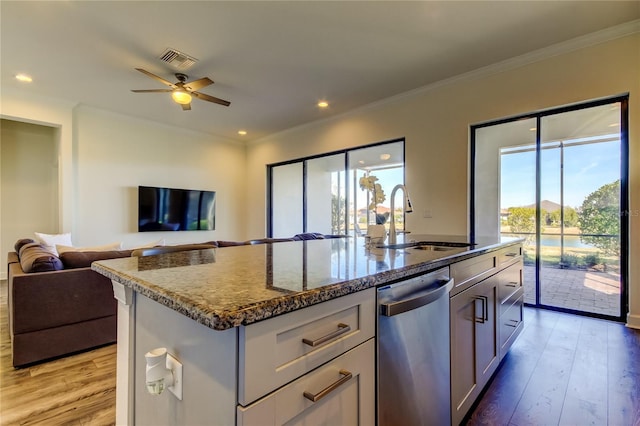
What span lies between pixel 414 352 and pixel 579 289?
12.8ft

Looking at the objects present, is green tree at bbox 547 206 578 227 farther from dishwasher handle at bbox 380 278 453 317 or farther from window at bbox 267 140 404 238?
dishwasher handle at bbox 380 278 453 317

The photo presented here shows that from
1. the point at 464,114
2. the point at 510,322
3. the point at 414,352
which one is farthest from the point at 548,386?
the point at 464,114

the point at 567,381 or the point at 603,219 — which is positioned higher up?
the point at 603,219

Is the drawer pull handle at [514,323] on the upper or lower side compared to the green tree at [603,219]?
lower

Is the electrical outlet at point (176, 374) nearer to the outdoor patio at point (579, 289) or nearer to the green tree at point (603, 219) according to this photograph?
the outdoor patio at point (579, 289)

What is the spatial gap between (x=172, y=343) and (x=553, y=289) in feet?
14.8

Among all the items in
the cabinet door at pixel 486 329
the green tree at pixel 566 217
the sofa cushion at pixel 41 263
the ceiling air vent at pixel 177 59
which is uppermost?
the ceiling air vent at pixel 177 59

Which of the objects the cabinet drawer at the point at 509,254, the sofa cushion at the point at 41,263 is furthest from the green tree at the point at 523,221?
the sofa cushion at the point at 41,263

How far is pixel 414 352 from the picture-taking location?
1036mm

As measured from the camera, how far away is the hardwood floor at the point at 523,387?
61.3 inches

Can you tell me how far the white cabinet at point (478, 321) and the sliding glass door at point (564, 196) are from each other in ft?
6.39

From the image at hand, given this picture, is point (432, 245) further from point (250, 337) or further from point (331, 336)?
point (250, 337)

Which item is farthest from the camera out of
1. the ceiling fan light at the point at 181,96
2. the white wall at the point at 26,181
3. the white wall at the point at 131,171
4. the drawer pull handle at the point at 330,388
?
the white wall at the point at 26,181

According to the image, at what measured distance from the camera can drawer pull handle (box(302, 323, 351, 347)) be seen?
26.5 inches
